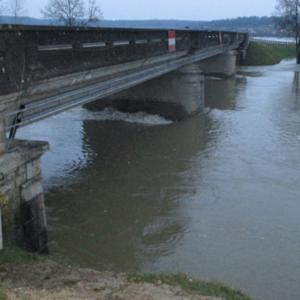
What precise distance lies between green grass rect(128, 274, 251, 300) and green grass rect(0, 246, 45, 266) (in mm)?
1488

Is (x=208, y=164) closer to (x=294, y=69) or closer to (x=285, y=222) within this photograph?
(x=285, y=222)

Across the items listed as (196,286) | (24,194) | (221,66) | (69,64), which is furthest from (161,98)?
(221,66)

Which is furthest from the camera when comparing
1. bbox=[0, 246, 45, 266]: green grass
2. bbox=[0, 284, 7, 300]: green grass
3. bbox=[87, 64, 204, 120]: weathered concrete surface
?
bbox=[87, 64, 204, 120]: weathered concrete surface

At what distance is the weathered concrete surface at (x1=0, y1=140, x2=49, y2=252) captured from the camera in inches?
335

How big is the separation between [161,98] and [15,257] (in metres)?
18.8

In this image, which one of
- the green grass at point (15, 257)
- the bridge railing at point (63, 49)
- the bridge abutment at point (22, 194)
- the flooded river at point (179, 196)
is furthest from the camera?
the bridge railing at point (63, 49)

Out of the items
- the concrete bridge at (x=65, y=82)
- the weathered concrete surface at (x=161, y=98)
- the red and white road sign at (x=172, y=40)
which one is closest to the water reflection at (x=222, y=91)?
the concrete bridge at (x=65, y=82)

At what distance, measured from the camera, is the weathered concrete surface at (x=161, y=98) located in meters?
25.8

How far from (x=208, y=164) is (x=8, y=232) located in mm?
9702

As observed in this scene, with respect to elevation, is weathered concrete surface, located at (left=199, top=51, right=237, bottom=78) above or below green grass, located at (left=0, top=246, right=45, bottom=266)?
above

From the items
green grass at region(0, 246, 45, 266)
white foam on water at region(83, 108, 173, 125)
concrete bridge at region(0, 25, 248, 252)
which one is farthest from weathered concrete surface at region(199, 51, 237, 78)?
green grass at region(0, 246, 45, 266)

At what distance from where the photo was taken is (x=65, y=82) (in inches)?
541

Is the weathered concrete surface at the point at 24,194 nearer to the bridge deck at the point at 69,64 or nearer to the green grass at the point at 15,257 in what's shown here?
the green grass at the point at 15,257

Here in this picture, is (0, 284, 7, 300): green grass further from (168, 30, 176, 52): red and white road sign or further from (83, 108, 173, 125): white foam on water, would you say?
(168, 30, 176, 52): red and white road sign
